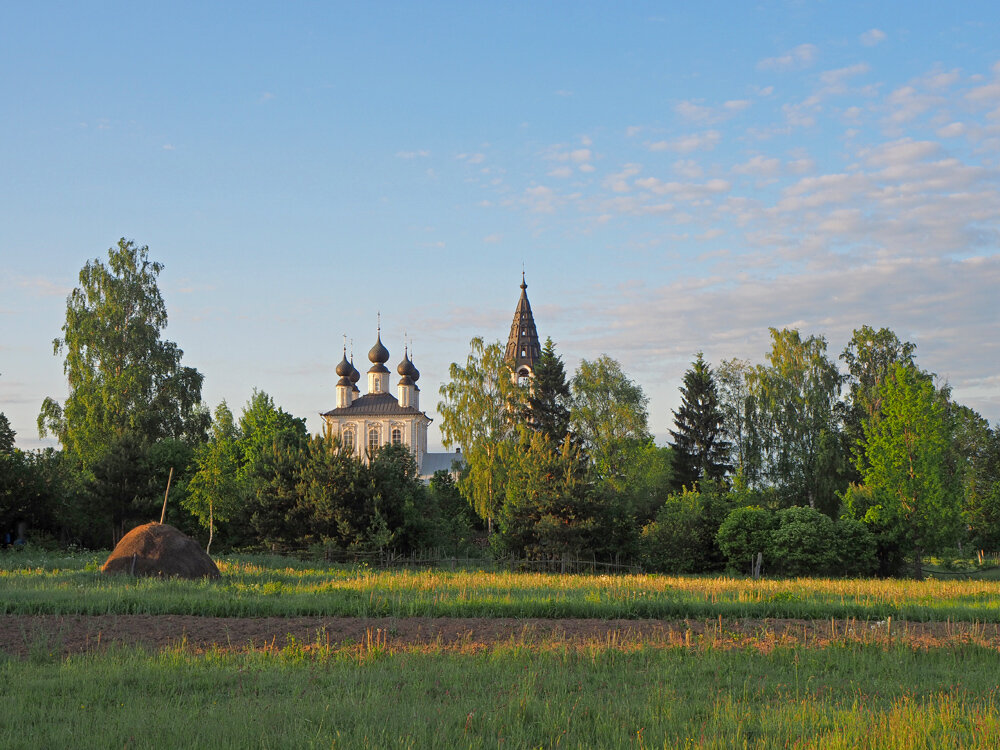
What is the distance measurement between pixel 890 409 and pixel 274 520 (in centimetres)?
2723

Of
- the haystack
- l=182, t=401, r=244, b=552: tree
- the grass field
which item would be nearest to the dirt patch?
the grass field

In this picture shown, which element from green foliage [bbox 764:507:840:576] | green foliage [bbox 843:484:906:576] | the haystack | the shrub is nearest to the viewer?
the haystack

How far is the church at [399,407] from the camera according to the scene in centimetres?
8425

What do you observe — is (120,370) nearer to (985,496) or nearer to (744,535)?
(744,535)

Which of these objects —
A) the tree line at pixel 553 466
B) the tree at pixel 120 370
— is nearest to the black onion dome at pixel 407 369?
the tree line at pixel 553 466

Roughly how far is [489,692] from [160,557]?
627 inches

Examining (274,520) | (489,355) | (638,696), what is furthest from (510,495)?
(638,696)

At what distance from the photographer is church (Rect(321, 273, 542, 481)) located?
276 ft

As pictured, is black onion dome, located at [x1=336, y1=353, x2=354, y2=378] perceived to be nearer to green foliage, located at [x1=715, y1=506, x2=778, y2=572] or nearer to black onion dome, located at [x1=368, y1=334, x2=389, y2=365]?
black onion dome, located at [x1=368, y1=334, x2=389, y2=365]

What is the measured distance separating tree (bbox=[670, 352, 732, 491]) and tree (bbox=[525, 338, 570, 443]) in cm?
694

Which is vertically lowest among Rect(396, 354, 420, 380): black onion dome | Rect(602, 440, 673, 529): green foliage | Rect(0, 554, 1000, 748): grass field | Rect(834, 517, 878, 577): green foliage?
Rect(834, 517, 878, 577): green foliage

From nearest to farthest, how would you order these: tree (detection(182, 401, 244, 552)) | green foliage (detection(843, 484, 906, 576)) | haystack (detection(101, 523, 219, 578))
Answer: haystack (detection(101, 523, 219, 578))
green foliage (detection(843, 484, 906, 576))
tree (detection(182, 401, 244, 552))

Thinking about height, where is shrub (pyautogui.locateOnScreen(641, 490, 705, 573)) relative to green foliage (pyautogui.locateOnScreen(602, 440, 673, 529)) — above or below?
below

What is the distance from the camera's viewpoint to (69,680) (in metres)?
11.3
